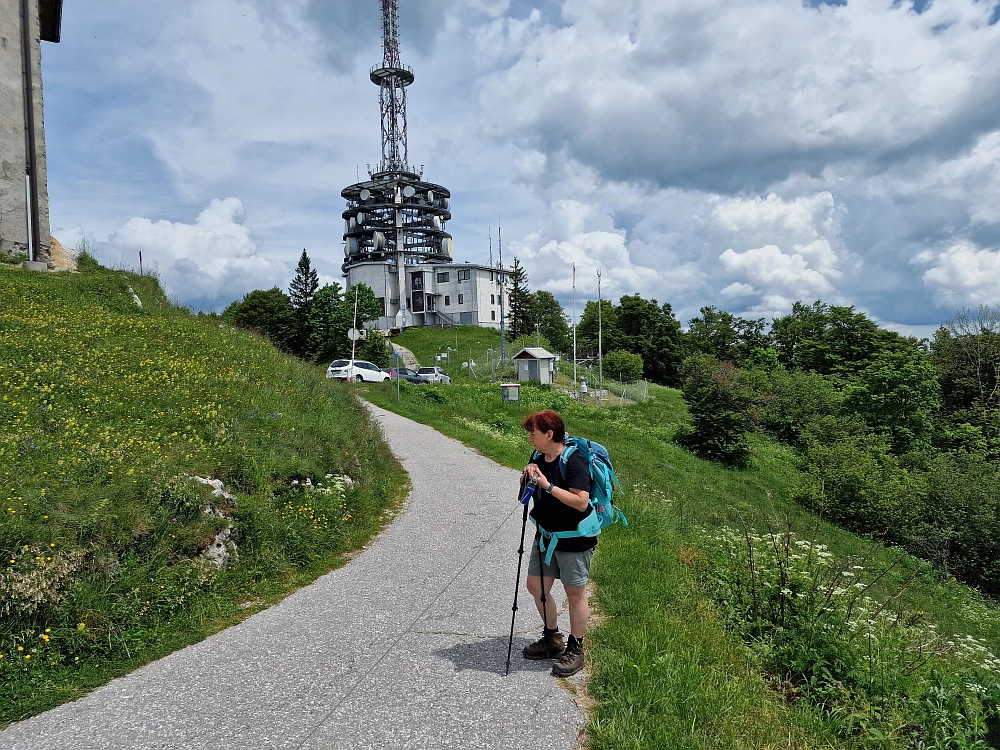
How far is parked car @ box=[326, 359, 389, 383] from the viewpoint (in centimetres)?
3234

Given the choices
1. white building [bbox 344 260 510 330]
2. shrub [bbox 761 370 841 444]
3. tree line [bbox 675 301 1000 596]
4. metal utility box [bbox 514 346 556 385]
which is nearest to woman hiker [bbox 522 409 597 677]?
tree line [bbox 675 301 1000 596]

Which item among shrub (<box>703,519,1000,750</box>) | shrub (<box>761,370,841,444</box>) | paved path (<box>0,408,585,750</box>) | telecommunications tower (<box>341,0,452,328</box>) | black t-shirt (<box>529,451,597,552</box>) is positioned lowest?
shrub (<box>761,370,841,444</box>)

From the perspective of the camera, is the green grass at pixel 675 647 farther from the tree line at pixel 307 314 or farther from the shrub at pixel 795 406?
the tree line at pixel 307 314

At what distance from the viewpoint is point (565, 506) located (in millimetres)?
4648

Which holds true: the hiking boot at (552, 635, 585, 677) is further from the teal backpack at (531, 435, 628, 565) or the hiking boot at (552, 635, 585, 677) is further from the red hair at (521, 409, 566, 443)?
the red hair at (521, 409, 566, 443)

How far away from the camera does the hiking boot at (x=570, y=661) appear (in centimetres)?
471

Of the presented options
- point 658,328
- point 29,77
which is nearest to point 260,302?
point 658,328

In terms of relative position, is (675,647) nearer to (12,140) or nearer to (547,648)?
(547,648)

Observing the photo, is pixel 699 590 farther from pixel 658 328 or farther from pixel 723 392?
pixel 658 328

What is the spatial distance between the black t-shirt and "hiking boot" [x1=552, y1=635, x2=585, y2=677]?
76cm

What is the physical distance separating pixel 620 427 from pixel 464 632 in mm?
26249

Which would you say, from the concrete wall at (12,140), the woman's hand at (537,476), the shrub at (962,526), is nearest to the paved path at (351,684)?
the woman's hand at (537,476)

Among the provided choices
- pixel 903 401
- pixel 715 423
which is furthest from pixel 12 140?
pixel 903 401

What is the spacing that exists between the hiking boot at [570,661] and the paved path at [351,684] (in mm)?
89
